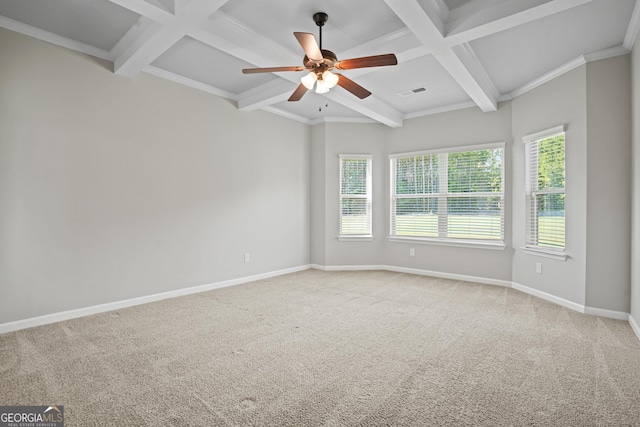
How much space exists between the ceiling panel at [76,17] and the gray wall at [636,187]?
4736mm

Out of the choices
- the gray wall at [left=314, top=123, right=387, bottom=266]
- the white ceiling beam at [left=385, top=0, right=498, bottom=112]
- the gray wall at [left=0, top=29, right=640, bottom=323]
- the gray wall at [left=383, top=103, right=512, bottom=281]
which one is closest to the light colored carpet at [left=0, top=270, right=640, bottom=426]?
the gray wall at [left=0, top=29, right=640, bottom=323]

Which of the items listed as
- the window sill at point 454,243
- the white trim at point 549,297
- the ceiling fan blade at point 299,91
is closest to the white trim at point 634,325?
the white trim at point 549,297

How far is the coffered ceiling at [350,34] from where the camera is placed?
2660 mm

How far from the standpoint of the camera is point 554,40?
3.27 meters

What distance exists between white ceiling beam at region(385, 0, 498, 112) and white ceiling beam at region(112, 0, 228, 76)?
1373 millimetres

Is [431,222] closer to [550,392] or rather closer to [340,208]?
[340,208]

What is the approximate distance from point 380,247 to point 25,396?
5.12 metres

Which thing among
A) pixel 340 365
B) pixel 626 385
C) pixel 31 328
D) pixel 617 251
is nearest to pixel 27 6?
pixel 31 328

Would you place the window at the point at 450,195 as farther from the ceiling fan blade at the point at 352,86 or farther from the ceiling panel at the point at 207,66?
the ceiling panel at the point at 207,66

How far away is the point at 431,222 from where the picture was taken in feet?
18.6

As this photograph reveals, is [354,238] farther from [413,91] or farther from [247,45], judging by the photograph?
[247,45]

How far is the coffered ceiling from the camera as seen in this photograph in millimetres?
2660

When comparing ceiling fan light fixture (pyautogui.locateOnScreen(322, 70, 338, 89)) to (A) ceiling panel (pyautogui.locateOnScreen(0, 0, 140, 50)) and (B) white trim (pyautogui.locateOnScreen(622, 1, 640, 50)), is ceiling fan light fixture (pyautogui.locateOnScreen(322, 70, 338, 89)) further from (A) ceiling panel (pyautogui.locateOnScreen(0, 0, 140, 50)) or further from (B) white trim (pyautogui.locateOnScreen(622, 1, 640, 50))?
(B) white trim (pyautogui.locateOnScreen(622, 1, 640, 50))

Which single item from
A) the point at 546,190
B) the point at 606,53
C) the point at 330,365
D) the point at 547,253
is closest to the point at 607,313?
the point at 547,253
